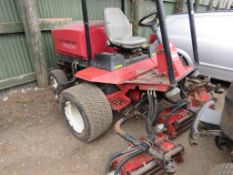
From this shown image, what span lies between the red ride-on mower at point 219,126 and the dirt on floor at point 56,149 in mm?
485

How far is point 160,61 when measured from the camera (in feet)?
7.24

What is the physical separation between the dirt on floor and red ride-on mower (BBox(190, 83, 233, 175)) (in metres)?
0.49

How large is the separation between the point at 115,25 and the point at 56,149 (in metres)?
1.82

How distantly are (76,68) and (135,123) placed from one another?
1.23 m

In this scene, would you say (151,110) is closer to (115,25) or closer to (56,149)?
(56,149)

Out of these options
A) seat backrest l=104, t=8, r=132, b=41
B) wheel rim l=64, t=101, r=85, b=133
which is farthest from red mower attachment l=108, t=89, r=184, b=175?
seat backrest l=104, t=8, r=132, b=41

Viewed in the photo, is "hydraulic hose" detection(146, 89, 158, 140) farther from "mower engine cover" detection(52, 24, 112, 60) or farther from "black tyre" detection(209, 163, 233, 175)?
"mower engine cover" detection(52, 24, 112, 60)

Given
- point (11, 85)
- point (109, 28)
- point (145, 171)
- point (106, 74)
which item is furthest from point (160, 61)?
point (11, 85)

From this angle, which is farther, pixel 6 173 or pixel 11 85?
pixel 11 85

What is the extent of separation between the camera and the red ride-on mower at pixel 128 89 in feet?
5.84

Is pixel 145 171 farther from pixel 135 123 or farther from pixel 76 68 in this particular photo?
pixel 76 68

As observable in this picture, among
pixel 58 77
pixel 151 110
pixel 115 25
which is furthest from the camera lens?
pixel 58 77

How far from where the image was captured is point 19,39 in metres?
3.35

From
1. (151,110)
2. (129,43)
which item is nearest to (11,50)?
(129,43)
